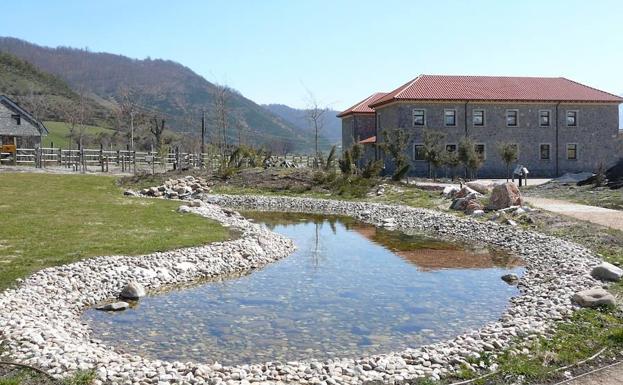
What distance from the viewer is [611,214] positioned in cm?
1855

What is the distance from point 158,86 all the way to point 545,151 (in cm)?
11177

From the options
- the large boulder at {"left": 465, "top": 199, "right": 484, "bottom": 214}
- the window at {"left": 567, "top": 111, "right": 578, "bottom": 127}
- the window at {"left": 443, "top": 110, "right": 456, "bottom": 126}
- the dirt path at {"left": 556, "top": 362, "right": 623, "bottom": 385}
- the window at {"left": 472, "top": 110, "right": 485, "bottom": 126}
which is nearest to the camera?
the dirt path at {"left": 556, "top": 362, "right": 623, "bottom": 385}

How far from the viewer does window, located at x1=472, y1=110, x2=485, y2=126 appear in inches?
1642

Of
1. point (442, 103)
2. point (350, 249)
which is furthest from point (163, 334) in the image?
point (442, 103)

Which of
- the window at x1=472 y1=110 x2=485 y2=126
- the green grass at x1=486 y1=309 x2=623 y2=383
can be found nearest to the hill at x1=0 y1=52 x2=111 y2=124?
the window at x1=472 y1=110 x2=485 y2=126

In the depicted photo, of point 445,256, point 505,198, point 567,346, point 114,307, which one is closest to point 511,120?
point 505,198

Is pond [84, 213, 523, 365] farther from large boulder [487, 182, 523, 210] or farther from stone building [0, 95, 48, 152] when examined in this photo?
stone building [0, 95, 48, 152]

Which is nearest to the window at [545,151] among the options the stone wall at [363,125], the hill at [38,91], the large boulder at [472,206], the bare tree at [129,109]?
the stone wall at [363,125]

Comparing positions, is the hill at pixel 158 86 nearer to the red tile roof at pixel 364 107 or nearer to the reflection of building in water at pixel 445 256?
the red tile roof at pixel 364 107

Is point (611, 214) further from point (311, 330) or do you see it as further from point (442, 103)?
point (442, 103)

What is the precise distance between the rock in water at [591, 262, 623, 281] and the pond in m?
1.49

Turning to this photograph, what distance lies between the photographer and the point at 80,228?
604 inches

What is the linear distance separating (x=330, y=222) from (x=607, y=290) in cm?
1356

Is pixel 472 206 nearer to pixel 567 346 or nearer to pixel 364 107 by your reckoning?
pixel 567 346
